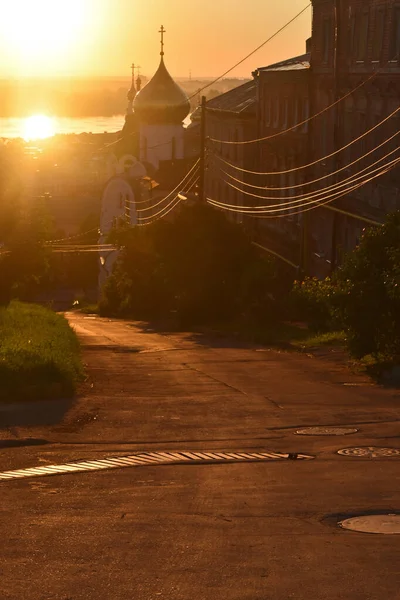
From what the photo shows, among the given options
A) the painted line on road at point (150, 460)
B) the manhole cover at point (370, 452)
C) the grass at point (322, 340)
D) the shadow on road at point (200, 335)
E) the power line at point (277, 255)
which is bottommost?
the shadow on road at point (200, 335)

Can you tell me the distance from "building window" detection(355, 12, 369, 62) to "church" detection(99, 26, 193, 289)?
113ft

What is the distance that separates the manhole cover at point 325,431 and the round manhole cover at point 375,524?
4.11m

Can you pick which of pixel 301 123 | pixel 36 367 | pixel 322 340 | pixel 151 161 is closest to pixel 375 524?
pixel 36 367

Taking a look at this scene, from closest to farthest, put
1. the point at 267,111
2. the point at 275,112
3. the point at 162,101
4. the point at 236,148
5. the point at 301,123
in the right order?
the point at 301,123
the point at 275,112
the point at 267,111
the point at 236,148
the point at 162,101

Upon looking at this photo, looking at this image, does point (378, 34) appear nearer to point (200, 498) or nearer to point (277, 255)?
point (277, 255)

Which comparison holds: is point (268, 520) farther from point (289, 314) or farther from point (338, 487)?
point (289, 314)

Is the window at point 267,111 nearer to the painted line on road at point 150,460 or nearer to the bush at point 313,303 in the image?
the bush at point 313,303

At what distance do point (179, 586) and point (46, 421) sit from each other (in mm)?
6782

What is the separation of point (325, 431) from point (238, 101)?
144 feet

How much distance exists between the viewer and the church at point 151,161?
7356cm

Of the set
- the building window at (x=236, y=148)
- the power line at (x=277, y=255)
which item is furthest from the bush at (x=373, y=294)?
the building window at (x=236, y=148)

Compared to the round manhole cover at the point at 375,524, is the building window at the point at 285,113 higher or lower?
higher

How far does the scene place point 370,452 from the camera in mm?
12625

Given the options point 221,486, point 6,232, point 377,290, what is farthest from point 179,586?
point 6,232
